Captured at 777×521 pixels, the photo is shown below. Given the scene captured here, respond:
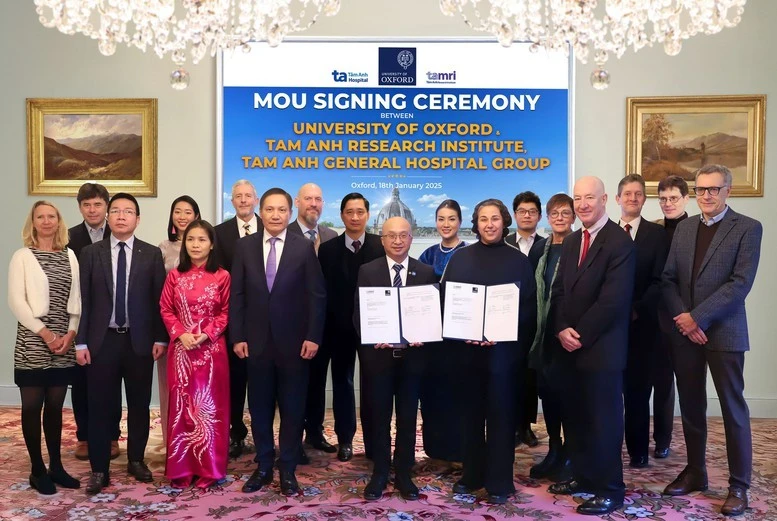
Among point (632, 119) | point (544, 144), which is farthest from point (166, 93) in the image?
point (632, 119)

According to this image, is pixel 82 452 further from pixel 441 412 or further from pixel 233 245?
pixel 441 412

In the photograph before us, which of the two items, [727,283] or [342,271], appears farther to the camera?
[342,271]

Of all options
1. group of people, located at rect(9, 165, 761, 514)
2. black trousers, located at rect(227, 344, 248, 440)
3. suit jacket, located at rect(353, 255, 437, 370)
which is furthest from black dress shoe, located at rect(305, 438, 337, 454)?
suit jacket, located at rect(353, 255, 437, 370)

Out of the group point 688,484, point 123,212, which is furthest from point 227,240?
point 688,484

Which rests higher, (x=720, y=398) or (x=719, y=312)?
(x=719, y=312)

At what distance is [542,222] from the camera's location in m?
6.08

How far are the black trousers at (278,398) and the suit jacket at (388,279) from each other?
1.49 feet

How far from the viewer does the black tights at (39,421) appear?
13.0ft

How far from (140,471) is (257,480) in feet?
2.39

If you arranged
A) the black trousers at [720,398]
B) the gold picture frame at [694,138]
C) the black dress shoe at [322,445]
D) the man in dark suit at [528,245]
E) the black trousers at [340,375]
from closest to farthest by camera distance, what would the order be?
the black trousers at [720,398]
the man in dark suit at [528,245]
the black trousers at [340,375]
the black dress shoe at [322,445]
the gold picture frame at [694,138]

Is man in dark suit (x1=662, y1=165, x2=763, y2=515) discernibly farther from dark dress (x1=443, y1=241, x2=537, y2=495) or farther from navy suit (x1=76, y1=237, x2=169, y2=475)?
navy suit (x1=76, y1=237, x2=169, y2=475)

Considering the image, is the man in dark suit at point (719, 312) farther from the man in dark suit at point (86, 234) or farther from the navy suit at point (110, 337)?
the man in dark suit at point (86, 234)

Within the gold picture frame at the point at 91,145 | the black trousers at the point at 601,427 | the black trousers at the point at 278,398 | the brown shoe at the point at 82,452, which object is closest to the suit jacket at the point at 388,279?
the black trousers at the point at 278,398

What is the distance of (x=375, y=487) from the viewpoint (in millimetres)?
3875
